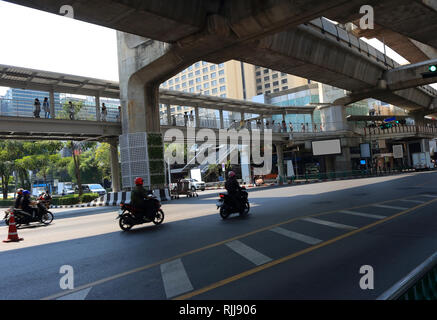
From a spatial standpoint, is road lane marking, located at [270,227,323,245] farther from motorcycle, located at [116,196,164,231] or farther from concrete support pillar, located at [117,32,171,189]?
concrete support pillar, located at [117,32,171,189]

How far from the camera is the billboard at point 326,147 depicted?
43.8 metres

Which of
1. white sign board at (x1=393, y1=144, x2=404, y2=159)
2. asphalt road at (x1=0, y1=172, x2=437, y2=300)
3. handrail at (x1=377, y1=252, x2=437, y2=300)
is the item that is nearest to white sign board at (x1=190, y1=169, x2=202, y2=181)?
white sign board at (x1=393, y1=144, x2=404, y2=159)

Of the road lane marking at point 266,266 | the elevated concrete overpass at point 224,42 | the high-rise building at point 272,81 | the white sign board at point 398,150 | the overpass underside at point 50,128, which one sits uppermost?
the high-rise building at point 272,81

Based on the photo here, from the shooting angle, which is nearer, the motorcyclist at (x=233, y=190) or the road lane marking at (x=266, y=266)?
the road lane marking at (x=266, y=266)

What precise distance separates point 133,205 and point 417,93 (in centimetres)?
4056

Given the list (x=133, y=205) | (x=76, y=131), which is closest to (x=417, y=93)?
(x=76, y=131)

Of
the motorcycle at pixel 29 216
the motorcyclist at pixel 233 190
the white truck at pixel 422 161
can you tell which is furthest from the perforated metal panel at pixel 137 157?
the white truck at pixel 422 161

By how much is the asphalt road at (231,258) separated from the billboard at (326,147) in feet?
109

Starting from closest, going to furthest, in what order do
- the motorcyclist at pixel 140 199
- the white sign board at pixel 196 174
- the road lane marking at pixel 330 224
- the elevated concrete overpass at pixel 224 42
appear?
the road lane marking at pixel 330 224
the motorcyclist at pixel 140 199
the elevated concrete overpass at pixel 224 42
the white sign board at pixel 196 174

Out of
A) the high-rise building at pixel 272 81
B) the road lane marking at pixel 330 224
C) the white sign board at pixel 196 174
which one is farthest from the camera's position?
the high-rise building at pixel 272 81

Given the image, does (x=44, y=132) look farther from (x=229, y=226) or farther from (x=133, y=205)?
(x=229, y=226)

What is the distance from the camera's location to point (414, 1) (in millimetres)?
15688

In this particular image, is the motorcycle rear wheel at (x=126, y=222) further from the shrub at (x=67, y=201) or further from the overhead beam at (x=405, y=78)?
the overhead beam at (x=405, y=78)

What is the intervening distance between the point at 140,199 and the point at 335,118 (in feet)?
123
